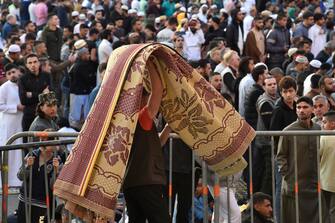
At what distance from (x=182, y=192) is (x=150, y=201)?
320 cm

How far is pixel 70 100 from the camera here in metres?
20.0

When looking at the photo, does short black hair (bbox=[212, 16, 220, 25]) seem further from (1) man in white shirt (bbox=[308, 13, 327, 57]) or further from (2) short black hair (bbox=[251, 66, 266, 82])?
(2) short black hair (bbox=[251, 66, 266, 82])

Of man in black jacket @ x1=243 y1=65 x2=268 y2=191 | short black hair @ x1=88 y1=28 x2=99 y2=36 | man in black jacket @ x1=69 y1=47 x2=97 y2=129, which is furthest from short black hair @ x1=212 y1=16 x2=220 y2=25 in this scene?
man in black jacket @ x1=243 y1=65 x2=268 y2=191

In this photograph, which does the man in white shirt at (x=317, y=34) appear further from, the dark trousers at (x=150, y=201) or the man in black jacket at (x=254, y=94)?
the dark trousers at (x=150, y=201)

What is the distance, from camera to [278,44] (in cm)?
2252

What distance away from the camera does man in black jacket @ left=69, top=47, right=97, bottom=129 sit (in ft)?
64.0

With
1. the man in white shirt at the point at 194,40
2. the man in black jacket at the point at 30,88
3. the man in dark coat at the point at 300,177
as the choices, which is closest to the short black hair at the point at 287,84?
the man in dark coat at the point at 300,177

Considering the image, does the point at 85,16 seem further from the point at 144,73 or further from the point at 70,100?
the point at 144,73

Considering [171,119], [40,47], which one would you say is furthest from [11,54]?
[171,119]

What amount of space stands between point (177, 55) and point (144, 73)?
1.27ft

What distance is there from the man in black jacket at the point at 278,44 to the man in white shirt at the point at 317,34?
0.82 m

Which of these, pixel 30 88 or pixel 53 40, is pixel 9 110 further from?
pixel 53 40

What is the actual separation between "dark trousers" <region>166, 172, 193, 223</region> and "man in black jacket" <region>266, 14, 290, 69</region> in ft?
35.0

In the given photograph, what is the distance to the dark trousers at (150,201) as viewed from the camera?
27.1 ft
